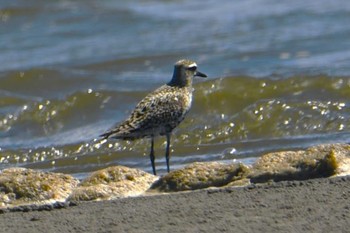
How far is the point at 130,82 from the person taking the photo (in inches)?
537

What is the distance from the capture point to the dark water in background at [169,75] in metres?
10.8

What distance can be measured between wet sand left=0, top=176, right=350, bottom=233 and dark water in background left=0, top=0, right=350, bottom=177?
11.2 feet

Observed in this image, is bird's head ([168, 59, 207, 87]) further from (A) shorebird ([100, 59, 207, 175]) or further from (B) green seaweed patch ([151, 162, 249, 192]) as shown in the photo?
(B) green seaweed patch ([151, 162, 249, 192])

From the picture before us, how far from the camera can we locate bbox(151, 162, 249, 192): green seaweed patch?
654 cm

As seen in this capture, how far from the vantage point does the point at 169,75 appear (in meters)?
14.0

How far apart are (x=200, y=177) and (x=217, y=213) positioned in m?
0.73

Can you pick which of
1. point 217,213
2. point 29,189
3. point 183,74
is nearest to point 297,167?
point 217,213

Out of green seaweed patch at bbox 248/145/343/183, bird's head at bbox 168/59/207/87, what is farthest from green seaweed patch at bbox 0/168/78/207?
bird's head at bbox 168/59/207/87

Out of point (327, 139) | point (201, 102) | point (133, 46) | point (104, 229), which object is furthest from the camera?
point (133, 46)

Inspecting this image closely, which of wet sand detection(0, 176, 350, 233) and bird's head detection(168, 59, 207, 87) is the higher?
bird's head detection(168, 59, 207, 87)

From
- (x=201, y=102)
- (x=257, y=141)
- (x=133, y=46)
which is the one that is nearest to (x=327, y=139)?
(x=257, y=141)

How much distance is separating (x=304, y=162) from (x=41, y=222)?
162 centimetres

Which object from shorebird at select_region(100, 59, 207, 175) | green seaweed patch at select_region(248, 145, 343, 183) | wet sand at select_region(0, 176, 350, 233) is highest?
shorebird at select_region(100, 59, 207, 175)

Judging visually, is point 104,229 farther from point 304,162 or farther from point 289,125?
point 289,125
